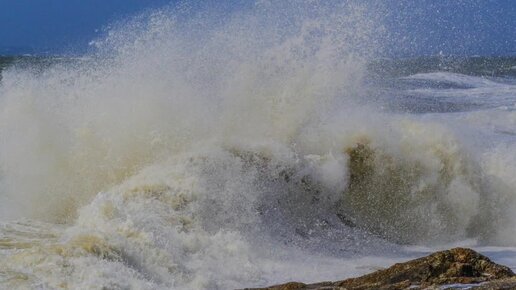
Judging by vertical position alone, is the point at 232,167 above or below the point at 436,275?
above

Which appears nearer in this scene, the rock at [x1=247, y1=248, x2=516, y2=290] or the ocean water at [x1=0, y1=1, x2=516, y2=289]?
the rock at [x1=247, y1=248, x2=516, y2=290]

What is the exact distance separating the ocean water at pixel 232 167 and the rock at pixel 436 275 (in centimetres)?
172

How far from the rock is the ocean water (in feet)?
5.65

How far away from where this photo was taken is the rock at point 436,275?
5422mm

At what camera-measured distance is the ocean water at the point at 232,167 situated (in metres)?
7.63

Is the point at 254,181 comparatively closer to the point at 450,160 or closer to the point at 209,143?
the point at 209,143

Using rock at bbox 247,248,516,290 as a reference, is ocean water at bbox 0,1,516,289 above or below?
above

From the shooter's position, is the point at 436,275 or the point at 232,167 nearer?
the point at 436,275

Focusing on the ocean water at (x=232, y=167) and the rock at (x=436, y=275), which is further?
the ocean water at (x=232, y=167)

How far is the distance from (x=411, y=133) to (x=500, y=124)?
9141 millimetres

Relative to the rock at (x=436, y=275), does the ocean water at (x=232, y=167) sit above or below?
above

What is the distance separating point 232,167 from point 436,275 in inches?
180

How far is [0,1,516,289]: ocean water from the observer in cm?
763

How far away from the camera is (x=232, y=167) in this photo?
383 inches
